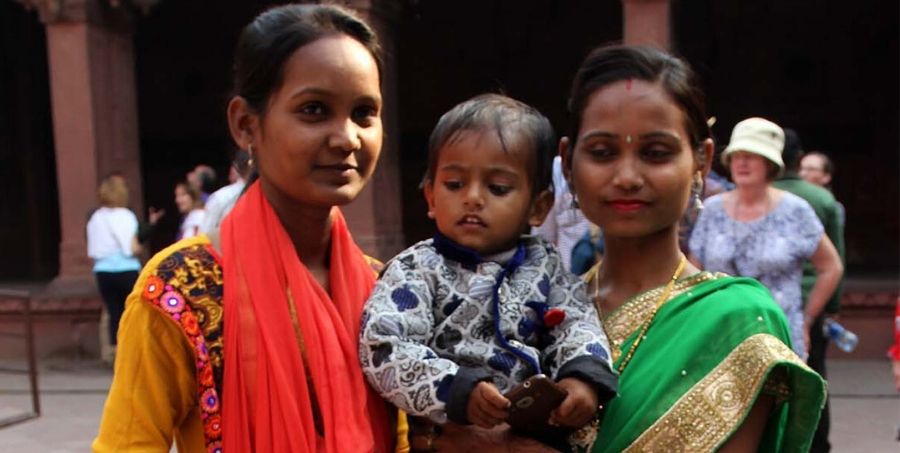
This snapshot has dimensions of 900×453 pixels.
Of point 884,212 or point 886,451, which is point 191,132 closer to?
point 884,212

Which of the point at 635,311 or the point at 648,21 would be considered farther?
the point at 648,21

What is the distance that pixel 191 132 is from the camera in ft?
40.0

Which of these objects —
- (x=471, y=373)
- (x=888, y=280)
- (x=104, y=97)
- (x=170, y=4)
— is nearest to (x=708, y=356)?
(x=471, y=373)

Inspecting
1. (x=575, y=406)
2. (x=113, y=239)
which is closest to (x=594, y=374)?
(x=575, y=406)

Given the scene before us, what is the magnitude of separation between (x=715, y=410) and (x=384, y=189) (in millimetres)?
6931

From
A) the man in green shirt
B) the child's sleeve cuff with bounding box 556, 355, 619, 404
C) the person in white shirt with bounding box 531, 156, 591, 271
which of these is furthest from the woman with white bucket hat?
the child's sleeve cuff with bounding box 556, 355, 619, 404

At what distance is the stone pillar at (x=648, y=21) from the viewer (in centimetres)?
743

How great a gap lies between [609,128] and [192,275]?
2.52ft

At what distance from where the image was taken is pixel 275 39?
5.18 feet

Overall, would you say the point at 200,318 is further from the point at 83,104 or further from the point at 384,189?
the point at 83,104

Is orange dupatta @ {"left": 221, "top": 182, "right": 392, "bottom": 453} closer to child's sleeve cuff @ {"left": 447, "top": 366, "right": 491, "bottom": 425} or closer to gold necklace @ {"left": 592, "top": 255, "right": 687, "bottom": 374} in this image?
child's sleeve cuff @ {"left": 447, "top": 366, "right": 491, "bottom": 425}

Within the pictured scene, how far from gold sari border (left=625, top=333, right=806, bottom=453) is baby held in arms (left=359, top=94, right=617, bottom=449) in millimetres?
106

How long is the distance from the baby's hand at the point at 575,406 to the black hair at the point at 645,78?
0.46 m

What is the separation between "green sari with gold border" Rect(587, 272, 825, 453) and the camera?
153 cm
